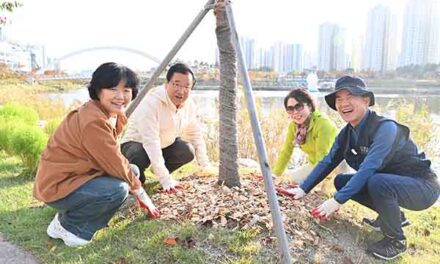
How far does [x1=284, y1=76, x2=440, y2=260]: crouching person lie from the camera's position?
243 cm

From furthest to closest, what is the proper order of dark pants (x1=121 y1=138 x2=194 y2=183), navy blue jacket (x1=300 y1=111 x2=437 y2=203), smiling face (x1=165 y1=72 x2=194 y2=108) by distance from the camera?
dark pants (x1=121 y1=138 x2=194 y2=183) < smiling face (x1=165 y1=72 x2=194 y2=108) < navy blue jacket (x1=300 y1=111 x2=437 y2=203)

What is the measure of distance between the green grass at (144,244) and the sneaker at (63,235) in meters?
0.04

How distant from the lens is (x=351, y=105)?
250 centimetres

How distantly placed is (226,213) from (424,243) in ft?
4.73

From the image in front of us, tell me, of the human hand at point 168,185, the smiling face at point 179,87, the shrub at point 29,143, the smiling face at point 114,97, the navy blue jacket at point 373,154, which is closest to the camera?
the smiling face at point 114,97

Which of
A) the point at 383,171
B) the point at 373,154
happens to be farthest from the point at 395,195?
the point at 373,154

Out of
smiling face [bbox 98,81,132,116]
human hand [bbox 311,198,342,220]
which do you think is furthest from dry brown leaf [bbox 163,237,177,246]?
human hand [bbox 311,198,342,220]

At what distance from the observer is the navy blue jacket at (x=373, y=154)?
2.42 meters

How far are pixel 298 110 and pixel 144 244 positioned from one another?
154 cm

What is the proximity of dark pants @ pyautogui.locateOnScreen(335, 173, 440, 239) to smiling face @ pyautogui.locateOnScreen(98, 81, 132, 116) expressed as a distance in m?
1.61

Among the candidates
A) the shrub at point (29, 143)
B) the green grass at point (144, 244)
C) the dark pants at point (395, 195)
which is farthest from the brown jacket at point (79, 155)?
the shrub at point (29, 143)

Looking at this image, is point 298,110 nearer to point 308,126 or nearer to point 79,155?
point 308,126

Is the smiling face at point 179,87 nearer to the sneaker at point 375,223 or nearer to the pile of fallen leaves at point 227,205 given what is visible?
the pile of fallen leaves at point 227,205

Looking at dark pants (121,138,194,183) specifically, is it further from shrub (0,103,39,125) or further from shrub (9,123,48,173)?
shrub (0,103,39,125)
